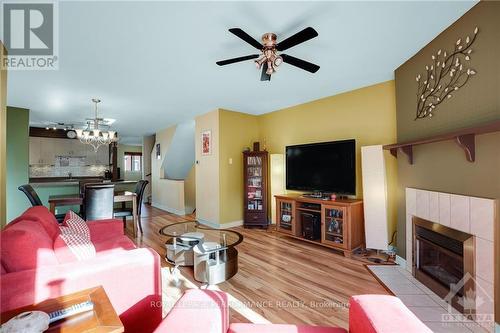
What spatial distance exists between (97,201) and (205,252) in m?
2.28

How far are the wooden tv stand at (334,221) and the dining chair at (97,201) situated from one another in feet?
9.44

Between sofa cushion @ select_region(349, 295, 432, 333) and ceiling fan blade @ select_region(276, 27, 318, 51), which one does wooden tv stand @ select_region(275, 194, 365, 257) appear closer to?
sofa cushion @ select_region(349, 295, 432, 333)

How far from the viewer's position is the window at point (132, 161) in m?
9.97

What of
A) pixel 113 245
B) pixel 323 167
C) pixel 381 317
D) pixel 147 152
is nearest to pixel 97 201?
pixel 113 245

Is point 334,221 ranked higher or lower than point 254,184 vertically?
lower

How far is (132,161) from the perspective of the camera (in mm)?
10273

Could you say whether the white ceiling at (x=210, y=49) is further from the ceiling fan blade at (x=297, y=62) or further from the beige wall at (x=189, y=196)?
the beige wall at (x=189, y=196)

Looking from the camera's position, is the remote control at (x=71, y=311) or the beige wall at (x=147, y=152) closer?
the remote control at (x=71, y=311)

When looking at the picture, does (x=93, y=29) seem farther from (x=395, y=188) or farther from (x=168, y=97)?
(x=395, y=188)

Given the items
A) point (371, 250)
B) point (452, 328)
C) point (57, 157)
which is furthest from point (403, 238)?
point (57, 157)

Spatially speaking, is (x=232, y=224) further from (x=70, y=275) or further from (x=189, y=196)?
(x=70, y=275)

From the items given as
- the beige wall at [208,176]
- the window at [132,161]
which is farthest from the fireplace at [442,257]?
the window at [132,161]

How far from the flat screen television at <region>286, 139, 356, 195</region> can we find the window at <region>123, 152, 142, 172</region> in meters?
8.52

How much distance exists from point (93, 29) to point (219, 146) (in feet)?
8.96
